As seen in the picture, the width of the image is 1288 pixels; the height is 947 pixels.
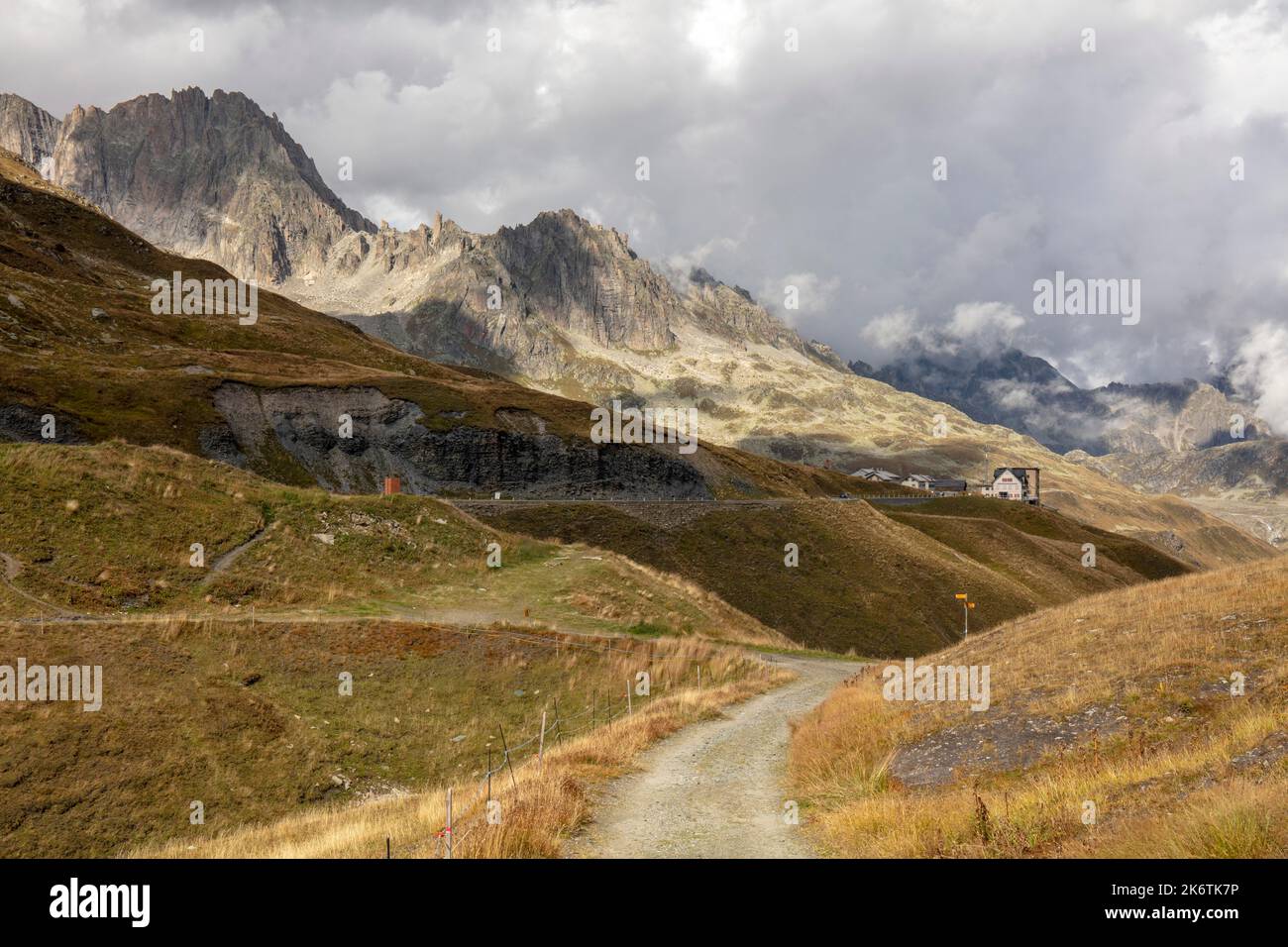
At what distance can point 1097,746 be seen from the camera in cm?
1480

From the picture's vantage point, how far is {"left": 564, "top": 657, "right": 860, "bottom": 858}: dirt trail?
12.3 metres

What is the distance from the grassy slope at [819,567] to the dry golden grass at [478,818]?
4177cm

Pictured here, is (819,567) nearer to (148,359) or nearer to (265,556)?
(265,556)

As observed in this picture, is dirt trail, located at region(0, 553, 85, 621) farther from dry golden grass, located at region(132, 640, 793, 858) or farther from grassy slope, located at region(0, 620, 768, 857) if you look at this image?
dry golden grass, located at region(132, 640, 793, 858)

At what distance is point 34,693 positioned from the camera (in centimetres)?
2092

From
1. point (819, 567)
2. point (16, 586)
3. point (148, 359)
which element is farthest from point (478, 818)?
point (148, 359)

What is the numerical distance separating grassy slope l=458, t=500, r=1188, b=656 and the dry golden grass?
41.8 m

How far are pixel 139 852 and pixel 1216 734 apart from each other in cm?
2185

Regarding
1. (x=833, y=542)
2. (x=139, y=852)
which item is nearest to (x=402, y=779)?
(x=139, y=852)

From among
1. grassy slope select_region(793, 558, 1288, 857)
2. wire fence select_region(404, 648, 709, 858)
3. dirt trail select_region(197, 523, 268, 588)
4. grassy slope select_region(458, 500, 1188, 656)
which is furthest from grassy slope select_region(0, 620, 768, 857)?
grassy slope select_region(458, 500, 1188, 656)
